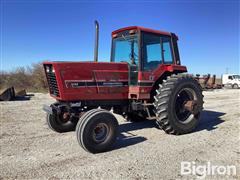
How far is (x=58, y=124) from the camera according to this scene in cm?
597

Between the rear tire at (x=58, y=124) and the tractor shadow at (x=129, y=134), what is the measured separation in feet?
4.29

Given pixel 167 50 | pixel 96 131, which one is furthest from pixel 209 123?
pixel 96 131

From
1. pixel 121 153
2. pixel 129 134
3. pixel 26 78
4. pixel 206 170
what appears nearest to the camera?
pixel 206 170

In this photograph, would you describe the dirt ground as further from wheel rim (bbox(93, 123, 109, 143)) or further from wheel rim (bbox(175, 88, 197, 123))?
wheel rim (bbox(175, 88, 197, 123))

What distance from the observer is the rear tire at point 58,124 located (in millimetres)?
5867

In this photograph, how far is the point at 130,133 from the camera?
600 cm

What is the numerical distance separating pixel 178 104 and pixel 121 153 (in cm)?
234

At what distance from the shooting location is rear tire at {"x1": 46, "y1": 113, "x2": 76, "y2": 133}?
5.87m

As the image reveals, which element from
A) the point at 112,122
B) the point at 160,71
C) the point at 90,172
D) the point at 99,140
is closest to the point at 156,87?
the point at 160,71

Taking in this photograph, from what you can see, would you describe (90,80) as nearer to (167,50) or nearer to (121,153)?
(121,153)

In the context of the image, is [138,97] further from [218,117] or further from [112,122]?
[218,117]

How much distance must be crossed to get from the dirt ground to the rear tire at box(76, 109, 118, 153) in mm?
170

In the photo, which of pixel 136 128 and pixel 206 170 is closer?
pixel 206 170

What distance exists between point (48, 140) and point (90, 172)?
6.77ft
